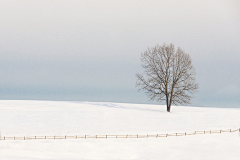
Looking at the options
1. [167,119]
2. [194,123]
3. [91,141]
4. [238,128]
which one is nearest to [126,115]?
[167,119]

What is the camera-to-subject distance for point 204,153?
2734 centimetres

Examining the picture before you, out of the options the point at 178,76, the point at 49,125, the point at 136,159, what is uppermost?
the point at 178,76

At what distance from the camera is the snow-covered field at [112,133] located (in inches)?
1046

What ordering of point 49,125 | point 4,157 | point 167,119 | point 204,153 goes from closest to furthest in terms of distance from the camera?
point 4,157 < point 204,153 < point 49,125 < point 167,119

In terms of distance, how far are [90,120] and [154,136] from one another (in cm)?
1059

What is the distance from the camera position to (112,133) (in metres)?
33.1

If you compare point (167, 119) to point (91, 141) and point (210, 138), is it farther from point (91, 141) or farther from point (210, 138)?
point (91, 141)

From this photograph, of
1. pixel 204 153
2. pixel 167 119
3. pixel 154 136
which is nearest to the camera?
pixel 204 153

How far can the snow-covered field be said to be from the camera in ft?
87.2

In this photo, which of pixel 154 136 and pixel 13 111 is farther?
pixel 13 111

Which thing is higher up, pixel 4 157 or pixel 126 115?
pixel 126 115

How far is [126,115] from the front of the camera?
42.8 m

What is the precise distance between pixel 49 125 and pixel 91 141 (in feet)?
28.1

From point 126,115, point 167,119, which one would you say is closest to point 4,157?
point 126,115
